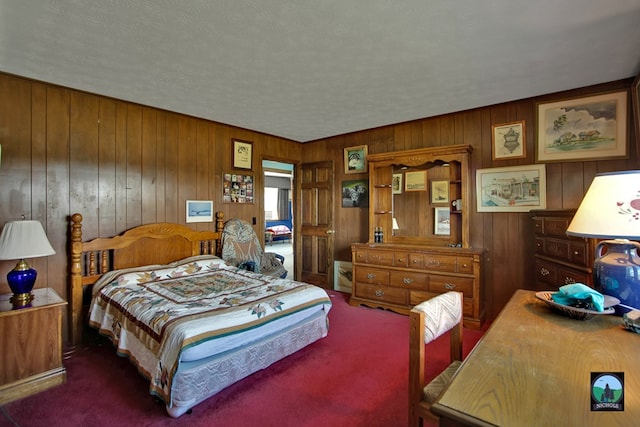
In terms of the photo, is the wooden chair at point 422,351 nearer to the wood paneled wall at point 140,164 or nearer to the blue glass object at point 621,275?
the blue glass object at point 621,275

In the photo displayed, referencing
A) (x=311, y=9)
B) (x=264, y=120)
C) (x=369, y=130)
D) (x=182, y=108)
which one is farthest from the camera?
(x=369, y=130)

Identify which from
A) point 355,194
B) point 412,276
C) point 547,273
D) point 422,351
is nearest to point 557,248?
point 547,273

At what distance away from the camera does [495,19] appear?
6.29ft

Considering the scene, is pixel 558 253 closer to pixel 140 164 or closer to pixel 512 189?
pixel 512 189

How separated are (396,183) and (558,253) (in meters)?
2.04

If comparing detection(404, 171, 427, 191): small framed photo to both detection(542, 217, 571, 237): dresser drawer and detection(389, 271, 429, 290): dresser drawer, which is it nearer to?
detection(389, 271, 429, 290): dresser drawer

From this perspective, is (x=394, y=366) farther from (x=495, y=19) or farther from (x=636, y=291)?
(x=495, y=19)

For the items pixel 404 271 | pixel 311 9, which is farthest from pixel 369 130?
pixel 311 9

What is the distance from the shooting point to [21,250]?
2.25 metres

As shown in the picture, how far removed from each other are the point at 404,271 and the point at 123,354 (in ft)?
9.62

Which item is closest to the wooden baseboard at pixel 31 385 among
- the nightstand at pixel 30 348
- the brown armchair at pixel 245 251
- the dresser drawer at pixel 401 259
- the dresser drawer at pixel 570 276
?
the nightstand at pixel 30 348

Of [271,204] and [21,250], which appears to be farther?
[271,204]

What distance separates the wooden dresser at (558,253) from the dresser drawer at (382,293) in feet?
4.60

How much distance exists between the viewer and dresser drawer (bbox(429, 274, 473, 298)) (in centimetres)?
332
